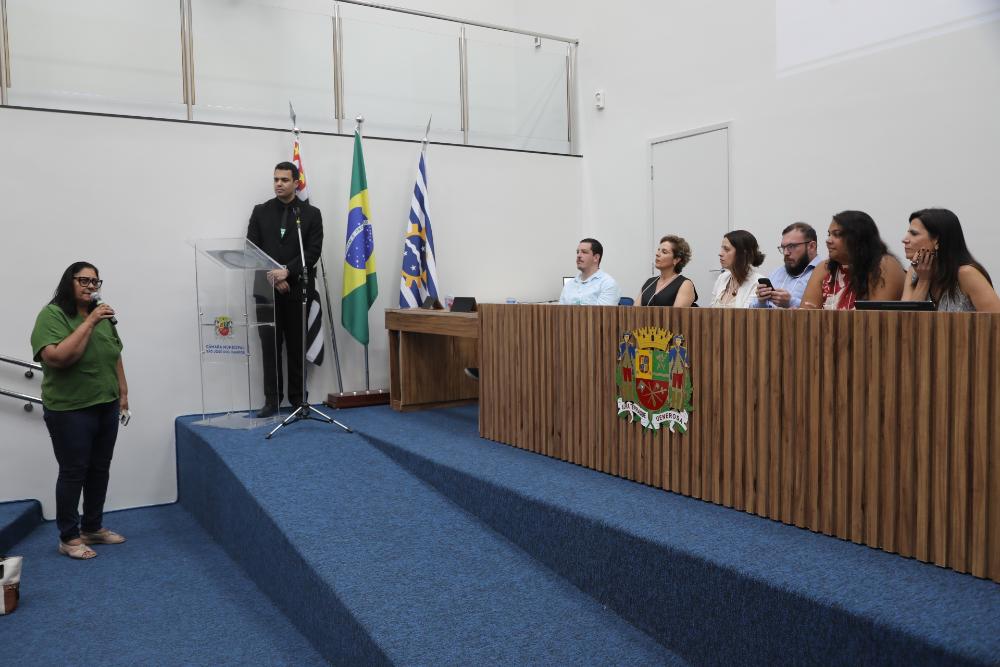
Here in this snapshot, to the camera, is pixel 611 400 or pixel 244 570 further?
pixel 244 570

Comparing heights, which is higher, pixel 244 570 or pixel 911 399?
pixel 911 399

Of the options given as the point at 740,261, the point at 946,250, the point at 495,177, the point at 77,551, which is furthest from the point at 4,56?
the point at 946,250

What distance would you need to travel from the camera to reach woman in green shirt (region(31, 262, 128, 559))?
360cm

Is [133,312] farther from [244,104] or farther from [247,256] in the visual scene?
[244,104]

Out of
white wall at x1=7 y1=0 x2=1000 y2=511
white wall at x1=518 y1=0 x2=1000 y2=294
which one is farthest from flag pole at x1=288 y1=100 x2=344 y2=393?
white wall at x1=518 y1=0 x2=1000 y2=294

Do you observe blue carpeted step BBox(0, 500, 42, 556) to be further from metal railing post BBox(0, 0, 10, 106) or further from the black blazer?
metal railing post BBox(0, 0, 10, 106)

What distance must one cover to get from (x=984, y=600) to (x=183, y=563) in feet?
11.6

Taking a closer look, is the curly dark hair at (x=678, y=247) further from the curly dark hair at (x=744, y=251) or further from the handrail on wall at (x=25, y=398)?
the handrail on wall at (x=25, y=398)

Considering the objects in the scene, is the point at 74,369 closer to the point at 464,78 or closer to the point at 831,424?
the point at 831,424

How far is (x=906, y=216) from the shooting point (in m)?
4.39

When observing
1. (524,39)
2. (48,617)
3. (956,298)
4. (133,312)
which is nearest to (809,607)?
(956,298)

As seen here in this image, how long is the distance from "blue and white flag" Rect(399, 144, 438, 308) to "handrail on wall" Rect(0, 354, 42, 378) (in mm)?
2369

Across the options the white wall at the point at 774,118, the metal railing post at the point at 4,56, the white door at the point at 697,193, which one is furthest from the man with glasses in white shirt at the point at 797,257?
the metal railing post at the point at 4,56

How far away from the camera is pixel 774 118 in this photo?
5129 millimetres
